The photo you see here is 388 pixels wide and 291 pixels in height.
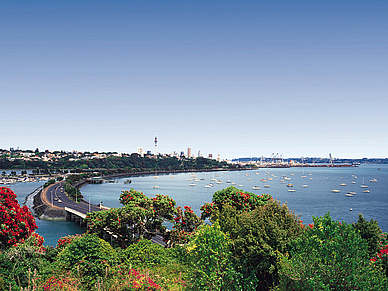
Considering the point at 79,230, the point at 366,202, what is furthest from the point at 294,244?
the point at 366,202

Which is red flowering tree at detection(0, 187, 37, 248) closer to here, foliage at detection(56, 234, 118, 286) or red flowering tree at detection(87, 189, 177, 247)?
foliage at detection(56, 234, 118, 286)

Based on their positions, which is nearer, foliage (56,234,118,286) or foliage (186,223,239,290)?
foliage (186,223,239,290)

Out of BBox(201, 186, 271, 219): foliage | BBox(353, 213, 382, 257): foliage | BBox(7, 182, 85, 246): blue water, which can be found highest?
BBox(201, 186, 271, 219): foliage

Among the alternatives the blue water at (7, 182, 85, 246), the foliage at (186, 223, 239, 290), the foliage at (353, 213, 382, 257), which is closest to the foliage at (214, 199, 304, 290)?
the foliage at (186, 223, 239, 290)

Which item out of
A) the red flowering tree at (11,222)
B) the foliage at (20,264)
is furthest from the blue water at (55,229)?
the foliage at (20,264)

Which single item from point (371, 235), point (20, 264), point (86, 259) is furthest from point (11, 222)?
point (371, 235)

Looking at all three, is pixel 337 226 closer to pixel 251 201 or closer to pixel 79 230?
pixel 251 201

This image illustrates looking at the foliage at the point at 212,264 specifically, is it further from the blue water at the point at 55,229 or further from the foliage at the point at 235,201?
the blue water at the point at 55,229
